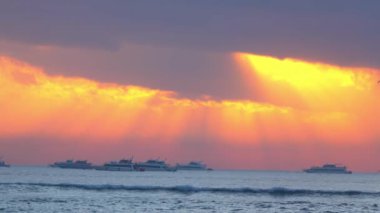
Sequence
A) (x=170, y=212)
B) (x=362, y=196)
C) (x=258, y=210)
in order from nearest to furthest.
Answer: (x=170, y=212) → (x=258, y=210) → (x=362, y=196)

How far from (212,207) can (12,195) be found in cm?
2388

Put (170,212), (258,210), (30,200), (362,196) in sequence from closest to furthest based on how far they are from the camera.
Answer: (170,212), (258,210), (30,200), (362,196)

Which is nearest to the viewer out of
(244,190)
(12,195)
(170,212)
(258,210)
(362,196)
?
(170,212)

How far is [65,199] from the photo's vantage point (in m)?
77.2

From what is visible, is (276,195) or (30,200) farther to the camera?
(276,195)

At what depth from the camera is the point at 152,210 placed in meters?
64.8

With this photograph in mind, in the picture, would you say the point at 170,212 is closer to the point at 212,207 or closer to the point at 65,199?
the point at 212,207

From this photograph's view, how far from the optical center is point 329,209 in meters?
70.2

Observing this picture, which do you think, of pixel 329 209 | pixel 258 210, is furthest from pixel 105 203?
pixel 329 209

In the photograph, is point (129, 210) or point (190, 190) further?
point (190, 190)

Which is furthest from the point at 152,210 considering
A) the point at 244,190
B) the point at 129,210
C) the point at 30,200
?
the point at 244,190

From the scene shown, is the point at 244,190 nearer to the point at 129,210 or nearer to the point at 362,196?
the point at 362,196

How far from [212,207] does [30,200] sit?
17.7 meters

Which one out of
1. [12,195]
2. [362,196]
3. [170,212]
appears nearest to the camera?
[170,212]
